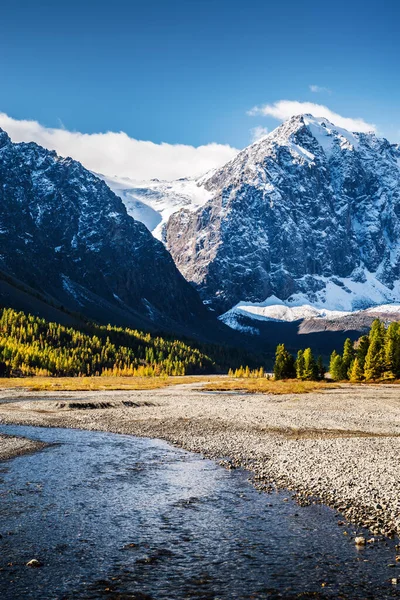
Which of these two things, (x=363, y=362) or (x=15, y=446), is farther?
(x=363, y=362)

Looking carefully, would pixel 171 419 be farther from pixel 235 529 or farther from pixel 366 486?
pixel 235 529

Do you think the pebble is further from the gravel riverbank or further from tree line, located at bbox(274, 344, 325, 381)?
tree line, located at bbox(274, 344, 325, 381)

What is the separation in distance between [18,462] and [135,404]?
5119cm

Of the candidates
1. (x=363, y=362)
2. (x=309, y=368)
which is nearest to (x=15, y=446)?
(x=363, y=362)

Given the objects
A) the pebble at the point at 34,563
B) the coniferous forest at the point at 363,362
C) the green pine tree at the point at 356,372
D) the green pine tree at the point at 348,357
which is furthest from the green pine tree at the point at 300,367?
the pebble at the point at 34,563

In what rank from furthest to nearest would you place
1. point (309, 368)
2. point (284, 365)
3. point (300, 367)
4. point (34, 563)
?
1. point (284, 365)
2. point (300, 367)
3. point (309, 368)
4. point (34, 563)

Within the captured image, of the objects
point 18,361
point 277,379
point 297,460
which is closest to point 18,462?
point 297,460

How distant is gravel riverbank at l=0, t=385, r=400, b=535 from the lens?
→ 93.6 feet

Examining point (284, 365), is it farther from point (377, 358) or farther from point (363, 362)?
point (377, 358)

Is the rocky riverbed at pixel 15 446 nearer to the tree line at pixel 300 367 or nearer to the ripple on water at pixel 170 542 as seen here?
the ripple on water at pixel 170 542

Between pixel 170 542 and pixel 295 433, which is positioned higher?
pixel 295 433

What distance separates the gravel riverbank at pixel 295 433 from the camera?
2853 cm

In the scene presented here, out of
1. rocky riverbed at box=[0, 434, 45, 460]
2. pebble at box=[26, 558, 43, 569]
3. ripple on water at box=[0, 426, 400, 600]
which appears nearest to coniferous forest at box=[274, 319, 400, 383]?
rocky riverbed at box=[0, 434, 45, 460]

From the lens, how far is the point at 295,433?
52031 mm
